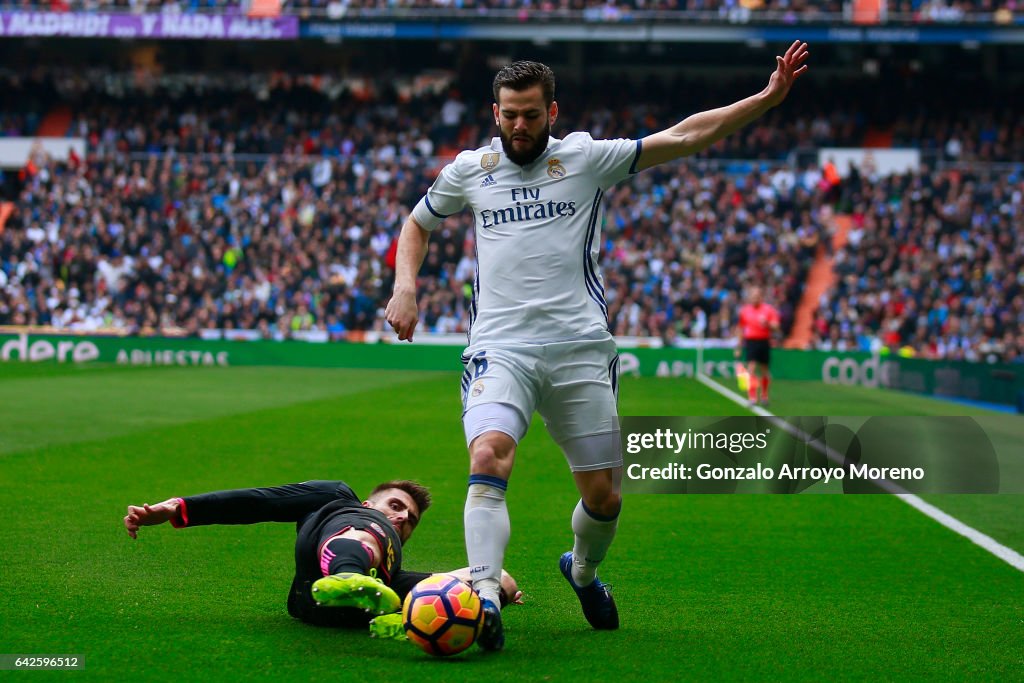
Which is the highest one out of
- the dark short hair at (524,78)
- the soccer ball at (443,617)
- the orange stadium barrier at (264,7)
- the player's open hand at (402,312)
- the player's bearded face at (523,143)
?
the orange stadium barrier at (264,7)

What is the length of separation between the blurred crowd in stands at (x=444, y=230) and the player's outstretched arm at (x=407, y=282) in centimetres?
2519

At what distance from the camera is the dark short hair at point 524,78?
5195 mm

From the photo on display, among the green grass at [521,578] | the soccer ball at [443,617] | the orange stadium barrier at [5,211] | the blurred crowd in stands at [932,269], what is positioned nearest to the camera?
the soccer ball at [443,617]

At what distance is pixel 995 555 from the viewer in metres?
7.74

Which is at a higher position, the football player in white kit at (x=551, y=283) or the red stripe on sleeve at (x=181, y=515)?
the football player in white kit at (x=551, y=283)

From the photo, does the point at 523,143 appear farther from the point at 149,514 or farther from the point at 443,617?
the point at 149,514

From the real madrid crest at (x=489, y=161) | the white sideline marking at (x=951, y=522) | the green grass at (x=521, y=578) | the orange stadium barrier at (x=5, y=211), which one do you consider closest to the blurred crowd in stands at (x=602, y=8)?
the orange stadium barrier at (x=5, y=211)

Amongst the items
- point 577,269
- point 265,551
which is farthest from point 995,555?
point 265,551

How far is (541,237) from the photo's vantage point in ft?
17.6

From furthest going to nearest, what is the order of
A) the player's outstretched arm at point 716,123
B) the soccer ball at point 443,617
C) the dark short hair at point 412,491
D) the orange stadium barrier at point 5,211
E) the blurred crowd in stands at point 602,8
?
1. the blurred crowd in stands at point 602,8
2. the orange stadium barrier at point 5,211
3. the dark short hair at point 412,491
4. the player's outstretched arm at point 716,123
5. the soccer ball at point 443,617

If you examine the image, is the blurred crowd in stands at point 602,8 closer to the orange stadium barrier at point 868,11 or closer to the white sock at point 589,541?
the orange stadium barrier at point 868,11

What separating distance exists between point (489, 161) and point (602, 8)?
1392 inches

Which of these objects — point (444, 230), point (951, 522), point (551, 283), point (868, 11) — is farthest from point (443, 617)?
point (868, 11)

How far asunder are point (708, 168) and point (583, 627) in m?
32.4
